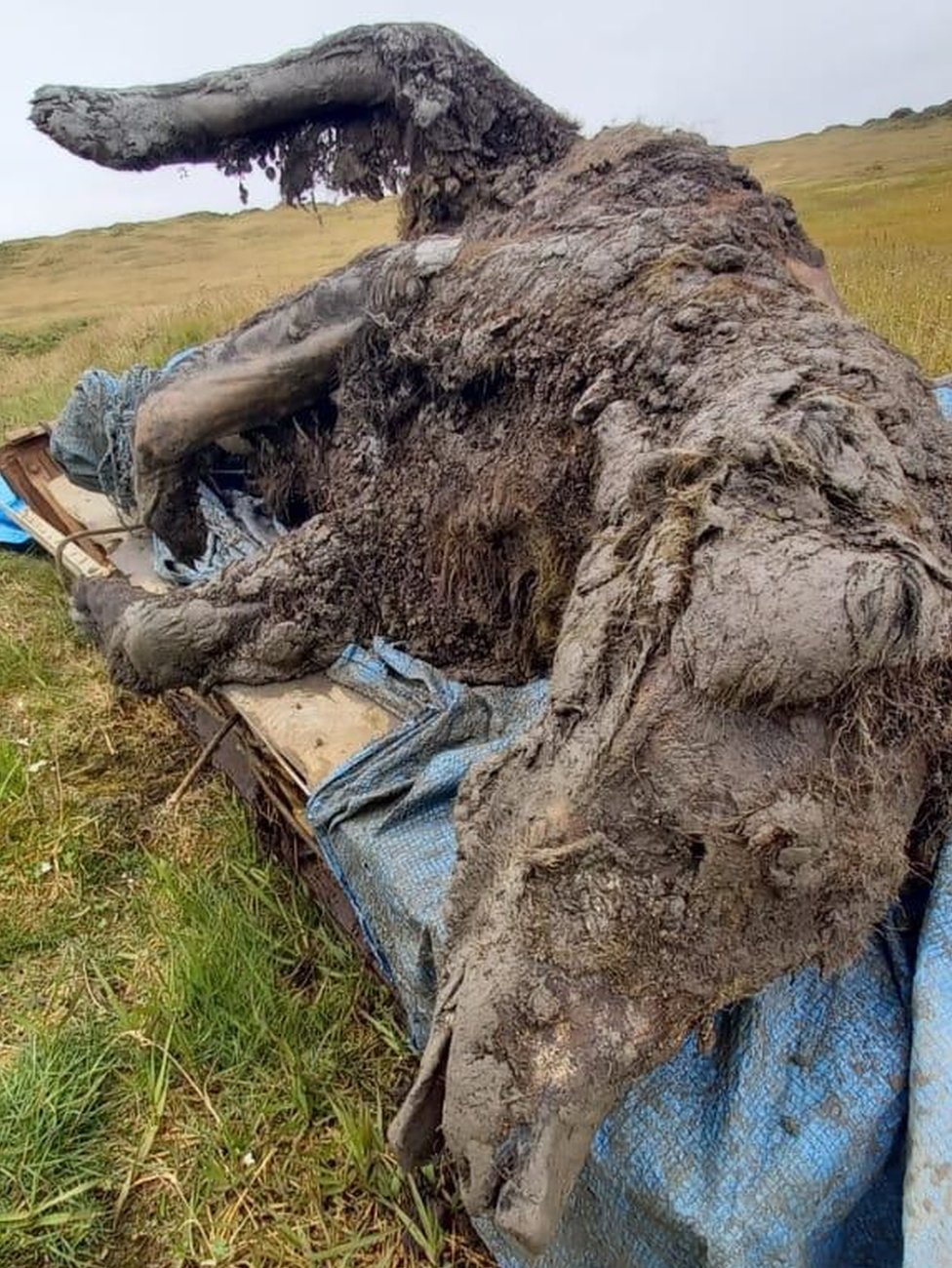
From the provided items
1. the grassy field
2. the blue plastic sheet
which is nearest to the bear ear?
the grassy field

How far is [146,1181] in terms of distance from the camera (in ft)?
6.14

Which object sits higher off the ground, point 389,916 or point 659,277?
point 659,277

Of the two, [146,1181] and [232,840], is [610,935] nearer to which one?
[146,1181]

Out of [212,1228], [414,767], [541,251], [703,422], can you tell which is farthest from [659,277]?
[212,1228]

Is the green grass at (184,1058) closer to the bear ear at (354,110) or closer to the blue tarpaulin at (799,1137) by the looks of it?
the blue tarpaulin at (799,1137)

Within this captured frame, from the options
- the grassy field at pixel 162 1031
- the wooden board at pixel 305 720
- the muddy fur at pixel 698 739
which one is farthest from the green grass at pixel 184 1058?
the muddy fur at pixel 698 739

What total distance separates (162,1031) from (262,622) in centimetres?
94

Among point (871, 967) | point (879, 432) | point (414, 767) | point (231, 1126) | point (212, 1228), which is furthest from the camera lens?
point (414, 767)

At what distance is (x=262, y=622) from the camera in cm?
257

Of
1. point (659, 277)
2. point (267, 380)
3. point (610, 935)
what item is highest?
point (659, 277)

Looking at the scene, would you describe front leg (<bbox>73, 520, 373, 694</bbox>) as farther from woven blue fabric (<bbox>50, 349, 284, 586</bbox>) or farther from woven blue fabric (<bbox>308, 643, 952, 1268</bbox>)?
woven blue fabric (<bbox>308, 643, 952, 1268</bbox>)

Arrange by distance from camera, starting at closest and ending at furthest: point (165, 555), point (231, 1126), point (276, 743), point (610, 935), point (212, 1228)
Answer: point (610, 935), point (212, 1228), point (231, 1126), point (276, 743), point (165, 555)

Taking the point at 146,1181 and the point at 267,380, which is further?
the point at 267,380

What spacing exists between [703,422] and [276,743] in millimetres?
1255
